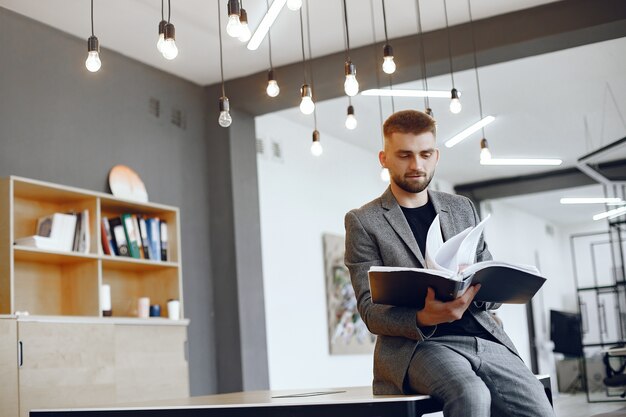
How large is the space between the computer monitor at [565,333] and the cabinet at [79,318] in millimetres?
8522

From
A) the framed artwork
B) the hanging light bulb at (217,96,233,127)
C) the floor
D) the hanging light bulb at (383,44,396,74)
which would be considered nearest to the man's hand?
the hanging light bulb at (217,96,233,127)

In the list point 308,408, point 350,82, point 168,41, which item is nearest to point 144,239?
point 350,82

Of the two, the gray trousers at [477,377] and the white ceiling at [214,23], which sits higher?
the white ceiling at [214,23]

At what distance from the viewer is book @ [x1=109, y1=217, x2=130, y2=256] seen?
17.2 feet

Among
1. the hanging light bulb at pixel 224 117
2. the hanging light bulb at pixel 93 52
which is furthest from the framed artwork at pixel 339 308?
the hanging light bulb at pixel 93 52

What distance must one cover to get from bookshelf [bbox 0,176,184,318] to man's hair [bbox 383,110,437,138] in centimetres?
271

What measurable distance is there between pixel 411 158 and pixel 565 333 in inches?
439

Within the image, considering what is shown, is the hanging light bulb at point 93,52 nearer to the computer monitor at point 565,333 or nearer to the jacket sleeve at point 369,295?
the jacket sleeve at point 369,295

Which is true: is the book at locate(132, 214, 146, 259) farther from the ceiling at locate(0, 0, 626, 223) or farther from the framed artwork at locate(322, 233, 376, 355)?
the framed artwork at locate(322, 233, 376, 355)

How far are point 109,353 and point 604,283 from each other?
12451 millimetres

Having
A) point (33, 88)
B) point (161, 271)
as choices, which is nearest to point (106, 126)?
point (33, 88)

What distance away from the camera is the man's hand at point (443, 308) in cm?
222

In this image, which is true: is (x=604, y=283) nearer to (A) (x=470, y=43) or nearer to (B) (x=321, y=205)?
(B) (x=321, y=205)

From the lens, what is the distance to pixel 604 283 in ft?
50.3
